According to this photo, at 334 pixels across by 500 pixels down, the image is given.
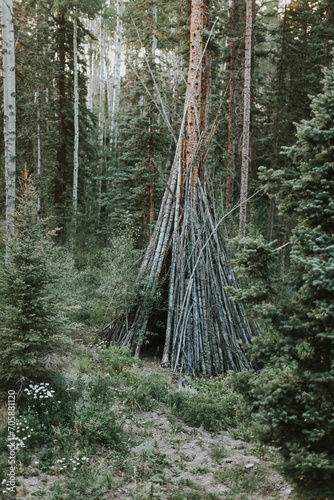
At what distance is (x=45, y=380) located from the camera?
15.3ft

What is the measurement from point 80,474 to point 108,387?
5.65 ft

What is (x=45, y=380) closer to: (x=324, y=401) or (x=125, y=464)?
(x=125, y=464)

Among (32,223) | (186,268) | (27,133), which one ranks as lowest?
(186,268)

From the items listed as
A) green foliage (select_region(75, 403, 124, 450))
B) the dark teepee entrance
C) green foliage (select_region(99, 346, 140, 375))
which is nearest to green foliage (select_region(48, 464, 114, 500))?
green foliage (select_region(75, 403, 124, 450))

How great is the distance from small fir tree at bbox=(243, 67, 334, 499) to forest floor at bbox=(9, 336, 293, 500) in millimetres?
385

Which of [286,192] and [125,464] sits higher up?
[286,192]

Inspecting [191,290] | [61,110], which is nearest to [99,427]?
[191,290]

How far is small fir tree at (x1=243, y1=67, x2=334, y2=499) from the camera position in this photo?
8.91ft

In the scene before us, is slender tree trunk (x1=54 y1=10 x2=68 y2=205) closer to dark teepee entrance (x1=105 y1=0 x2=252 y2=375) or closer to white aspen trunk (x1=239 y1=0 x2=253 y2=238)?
white aspen trunk (x1=239 y1=0 x2=253 y2=238)

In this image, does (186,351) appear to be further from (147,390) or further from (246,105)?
(246,105)

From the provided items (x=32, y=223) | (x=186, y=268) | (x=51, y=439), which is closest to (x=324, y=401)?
(x=51, y=439)

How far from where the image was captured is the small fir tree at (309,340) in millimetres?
2717

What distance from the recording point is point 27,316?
443cm

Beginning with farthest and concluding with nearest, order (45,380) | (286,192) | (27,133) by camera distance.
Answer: (27,133) → (45,380) → (286,192)
